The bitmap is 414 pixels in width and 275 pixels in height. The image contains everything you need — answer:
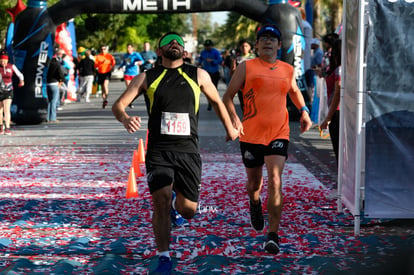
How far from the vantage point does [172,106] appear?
6.03 m

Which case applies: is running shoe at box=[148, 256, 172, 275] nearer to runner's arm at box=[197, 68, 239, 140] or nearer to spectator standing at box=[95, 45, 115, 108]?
runner's arm at box=[197, 68, 239, 140]

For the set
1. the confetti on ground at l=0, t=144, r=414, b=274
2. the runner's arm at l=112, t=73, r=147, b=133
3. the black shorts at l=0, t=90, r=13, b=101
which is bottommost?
the confetti on ground at l=0, t=144, r=414, b=274

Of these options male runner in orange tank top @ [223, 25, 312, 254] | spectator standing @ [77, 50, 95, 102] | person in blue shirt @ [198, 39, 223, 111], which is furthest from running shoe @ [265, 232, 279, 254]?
spectator standing @ [77, 50, 95, 102]

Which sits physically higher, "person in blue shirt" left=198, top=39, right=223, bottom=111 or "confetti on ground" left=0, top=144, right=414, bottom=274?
"person in blue shirt" left=198, top=39, right=223, bottom=111

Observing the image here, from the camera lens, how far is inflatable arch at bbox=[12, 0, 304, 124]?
66.0 ft

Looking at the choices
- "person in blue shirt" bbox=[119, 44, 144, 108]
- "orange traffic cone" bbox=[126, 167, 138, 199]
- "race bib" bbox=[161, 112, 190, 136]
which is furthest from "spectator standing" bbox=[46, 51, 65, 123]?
"race bib" bbox=[161, 112, 190, 136]

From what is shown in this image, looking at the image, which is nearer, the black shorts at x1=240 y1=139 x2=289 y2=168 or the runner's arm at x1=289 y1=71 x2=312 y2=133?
the black shorts at x1=240 y1=139 x2=289 y2=168

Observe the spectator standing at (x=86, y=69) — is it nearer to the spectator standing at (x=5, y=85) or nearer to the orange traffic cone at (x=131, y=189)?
the spectator standing at (x=5, y=85)

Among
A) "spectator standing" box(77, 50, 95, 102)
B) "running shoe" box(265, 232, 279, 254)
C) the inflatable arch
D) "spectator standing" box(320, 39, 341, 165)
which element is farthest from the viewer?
"spectator standing" box(77, 50, 95, 102)

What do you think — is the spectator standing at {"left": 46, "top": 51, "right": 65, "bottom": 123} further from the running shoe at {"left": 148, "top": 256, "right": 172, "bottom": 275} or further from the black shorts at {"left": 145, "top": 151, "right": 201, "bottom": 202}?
the running shoe at {"left": 148, "top": 256, "right": 172, "bottom": 275}

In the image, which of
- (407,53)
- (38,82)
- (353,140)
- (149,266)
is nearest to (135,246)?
(149,266)

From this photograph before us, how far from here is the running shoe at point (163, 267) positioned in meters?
5.68

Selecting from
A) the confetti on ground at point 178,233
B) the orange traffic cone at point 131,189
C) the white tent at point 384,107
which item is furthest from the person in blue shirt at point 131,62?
the white tent at point 384,107

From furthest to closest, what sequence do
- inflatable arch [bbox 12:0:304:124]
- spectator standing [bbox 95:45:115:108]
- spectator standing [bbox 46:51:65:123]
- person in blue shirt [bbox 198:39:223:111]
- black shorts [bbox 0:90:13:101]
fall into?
spectator standing [bbox 95:45:115:108], person in blue shirt [bbox 198:39:223:111], spectator standing [bbox 46:51:65:123], inflatable arch [bbox 12:0:304:124], black shorts [bbox 0:90:13:101]
